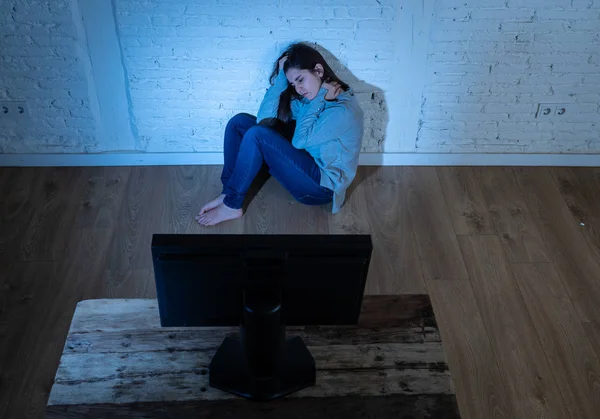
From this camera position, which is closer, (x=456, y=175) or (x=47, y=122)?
(x=47, y=122)

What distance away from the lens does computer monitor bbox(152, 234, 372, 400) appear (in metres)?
1.28

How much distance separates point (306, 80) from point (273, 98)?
250mm

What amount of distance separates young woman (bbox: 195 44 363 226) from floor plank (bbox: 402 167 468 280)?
1.34ft

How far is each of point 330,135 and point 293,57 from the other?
0.36 m

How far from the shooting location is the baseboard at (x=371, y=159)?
3180mm

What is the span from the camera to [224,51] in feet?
9.26

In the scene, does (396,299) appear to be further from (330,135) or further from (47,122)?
(47,122)

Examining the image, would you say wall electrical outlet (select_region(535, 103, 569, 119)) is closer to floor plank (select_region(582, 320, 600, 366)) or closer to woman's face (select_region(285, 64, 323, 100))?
floor plank (select_region(582, 320, 600, 366))

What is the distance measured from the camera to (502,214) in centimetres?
304

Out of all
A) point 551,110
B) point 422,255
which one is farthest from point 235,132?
point 551,110

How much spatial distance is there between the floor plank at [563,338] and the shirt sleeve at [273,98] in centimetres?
130

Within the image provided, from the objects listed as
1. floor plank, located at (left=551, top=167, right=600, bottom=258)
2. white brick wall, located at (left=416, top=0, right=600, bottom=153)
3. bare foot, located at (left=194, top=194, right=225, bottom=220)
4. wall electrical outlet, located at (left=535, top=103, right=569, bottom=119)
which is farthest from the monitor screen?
wall electrical outlet, located at (left=535, top=103, right=569, bottom=119)

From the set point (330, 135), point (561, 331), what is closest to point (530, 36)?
point (330, 135)

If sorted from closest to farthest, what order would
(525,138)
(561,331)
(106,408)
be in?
(106,408) < (561,331) < (525,138)
